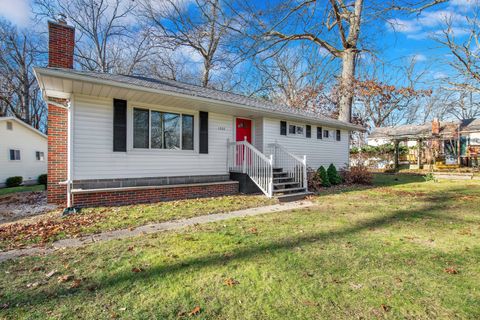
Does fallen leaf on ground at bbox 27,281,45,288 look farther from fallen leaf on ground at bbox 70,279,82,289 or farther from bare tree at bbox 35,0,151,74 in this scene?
bare tree at bbox 35,0,151,74

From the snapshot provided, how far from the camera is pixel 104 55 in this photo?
73.0 ft

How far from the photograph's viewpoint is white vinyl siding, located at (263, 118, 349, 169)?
36.4ft

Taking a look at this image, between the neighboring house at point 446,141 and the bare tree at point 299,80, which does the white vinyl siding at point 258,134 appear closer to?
the bare tree at point 299,80

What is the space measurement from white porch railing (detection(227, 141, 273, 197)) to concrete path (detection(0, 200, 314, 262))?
150cm

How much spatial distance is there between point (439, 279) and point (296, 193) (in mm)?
6256

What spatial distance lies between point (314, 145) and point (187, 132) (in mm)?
6868

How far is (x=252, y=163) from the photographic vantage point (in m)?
9.44

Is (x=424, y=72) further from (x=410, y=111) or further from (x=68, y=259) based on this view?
(x=68, y=259)

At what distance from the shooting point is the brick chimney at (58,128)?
735cm

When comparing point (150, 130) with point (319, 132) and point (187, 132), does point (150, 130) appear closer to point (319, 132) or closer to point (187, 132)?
point (187, 132)

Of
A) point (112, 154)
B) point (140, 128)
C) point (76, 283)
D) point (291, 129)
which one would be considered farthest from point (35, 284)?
point (291, 129)

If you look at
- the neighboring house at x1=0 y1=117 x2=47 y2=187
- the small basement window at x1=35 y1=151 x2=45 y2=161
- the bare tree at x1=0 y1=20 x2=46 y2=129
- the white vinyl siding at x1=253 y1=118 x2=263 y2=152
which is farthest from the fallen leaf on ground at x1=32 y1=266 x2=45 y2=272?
the bare tree at x1=0 y1=20 x2=46 y2=129

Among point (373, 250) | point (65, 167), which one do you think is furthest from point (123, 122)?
point (373, 250)

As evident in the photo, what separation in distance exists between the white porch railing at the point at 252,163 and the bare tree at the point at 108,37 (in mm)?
16170
